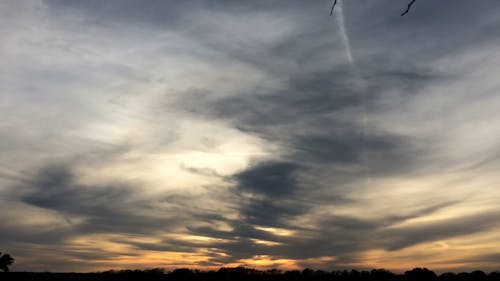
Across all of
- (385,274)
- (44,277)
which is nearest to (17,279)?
(44,277)

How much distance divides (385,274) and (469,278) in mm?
4159

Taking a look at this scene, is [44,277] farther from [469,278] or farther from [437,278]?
[469,278]

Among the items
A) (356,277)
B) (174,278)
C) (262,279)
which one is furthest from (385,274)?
(174,278)

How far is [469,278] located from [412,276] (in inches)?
110

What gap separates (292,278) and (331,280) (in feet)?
6.91

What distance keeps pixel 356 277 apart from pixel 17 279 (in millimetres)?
18279

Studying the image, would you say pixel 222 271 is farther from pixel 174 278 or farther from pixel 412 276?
pixel 412 276

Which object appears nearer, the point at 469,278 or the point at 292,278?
the point at 469,278

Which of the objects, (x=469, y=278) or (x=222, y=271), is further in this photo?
(x=222, y=271)

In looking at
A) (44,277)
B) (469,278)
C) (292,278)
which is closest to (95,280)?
(44,277)

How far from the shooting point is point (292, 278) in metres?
24.2

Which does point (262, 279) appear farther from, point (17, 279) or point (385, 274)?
point (17, 279)

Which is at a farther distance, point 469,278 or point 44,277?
point 44,277

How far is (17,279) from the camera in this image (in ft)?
77.5
